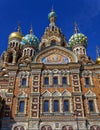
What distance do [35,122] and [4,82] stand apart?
6971 mm

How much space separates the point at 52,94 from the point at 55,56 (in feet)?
18.5

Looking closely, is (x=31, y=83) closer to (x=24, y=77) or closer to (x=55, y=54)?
(x=24, y=77)

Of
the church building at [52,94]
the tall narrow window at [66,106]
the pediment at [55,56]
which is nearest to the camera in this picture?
the church building at [52,94]

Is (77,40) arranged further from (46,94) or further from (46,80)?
(46,94)

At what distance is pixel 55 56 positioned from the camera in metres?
27.1

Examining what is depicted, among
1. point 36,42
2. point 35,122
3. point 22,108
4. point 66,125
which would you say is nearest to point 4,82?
point 22,108

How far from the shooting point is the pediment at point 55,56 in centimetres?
2648

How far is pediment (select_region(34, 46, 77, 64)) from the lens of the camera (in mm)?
26484

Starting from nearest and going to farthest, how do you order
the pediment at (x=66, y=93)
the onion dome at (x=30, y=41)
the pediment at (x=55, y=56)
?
the pediment at (x=66, y=93) < the pediment at (x=55, y=56) < the onion dome at (x=30, y=41)

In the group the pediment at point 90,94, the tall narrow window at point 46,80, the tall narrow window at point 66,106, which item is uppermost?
the tall narrow window at point 46,80

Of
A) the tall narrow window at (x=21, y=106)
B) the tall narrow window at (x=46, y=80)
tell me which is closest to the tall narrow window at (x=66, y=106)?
the tall narrow window at (x=46, y=80)

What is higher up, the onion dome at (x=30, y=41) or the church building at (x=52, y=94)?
the onion dome at (x=30, y=41)

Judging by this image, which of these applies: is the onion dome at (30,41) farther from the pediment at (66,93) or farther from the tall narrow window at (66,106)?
the tall narrow window at (66,106)

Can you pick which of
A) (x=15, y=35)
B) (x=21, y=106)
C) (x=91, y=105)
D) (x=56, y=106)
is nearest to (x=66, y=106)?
(x=56, y=106)
